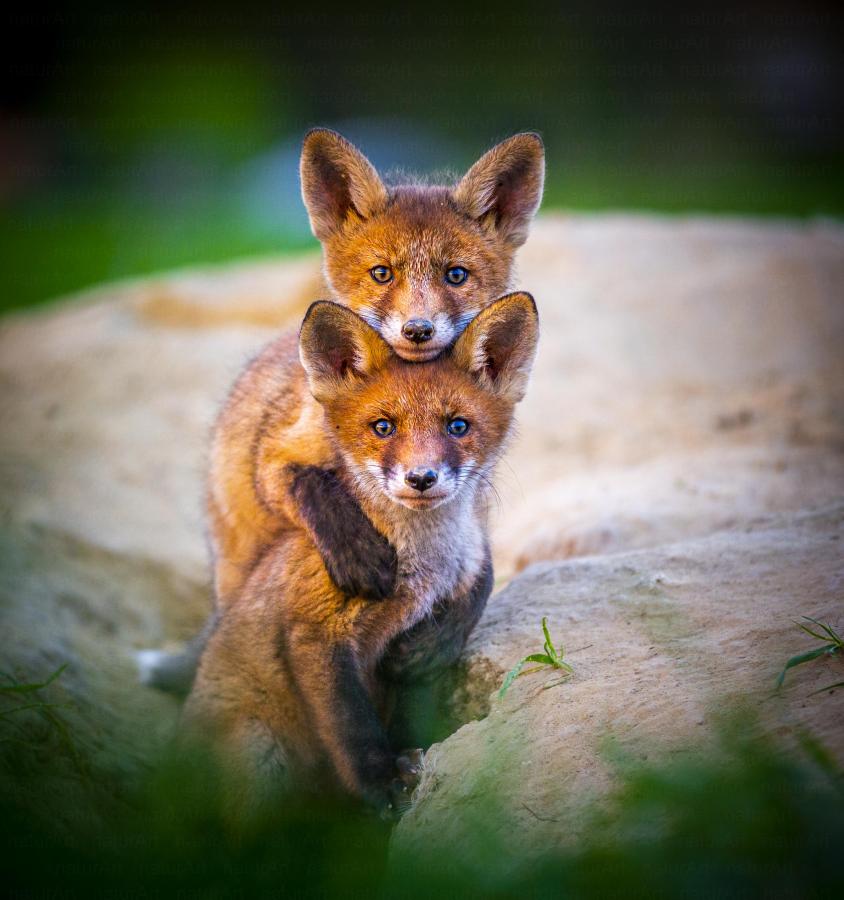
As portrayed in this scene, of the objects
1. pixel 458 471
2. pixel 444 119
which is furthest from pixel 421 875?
pixel 444 119

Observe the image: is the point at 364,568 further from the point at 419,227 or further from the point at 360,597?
the point at 419,227

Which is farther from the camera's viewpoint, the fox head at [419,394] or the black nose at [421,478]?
the fox head at [419,394]

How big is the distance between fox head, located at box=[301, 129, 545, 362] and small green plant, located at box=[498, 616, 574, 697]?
1289mm

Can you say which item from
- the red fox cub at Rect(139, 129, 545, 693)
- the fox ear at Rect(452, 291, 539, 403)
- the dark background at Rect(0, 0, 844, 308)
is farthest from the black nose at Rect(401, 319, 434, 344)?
the dark background at Rect(0, 0, 844, 308)

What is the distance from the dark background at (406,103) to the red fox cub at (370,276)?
11.1m

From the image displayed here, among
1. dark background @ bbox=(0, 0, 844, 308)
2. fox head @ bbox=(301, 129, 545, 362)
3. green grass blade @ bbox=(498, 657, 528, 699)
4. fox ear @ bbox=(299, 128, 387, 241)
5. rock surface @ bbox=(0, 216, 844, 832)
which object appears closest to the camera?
rock surface @ bbox=(0, 216, 844, 832)

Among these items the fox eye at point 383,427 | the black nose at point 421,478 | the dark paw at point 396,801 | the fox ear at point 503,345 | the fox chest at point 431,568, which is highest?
the fox ear at point 503,345

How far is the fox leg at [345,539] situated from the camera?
3.64 metres

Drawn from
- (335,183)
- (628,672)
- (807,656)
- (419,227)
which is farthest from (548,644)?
(335,183)

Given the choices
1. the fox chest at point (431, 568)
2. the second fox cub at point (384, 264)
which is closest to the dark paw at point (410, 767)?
the fox chest at point (431, 568)

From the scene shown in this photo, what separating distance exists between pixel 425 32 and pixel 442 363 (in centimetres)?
1527

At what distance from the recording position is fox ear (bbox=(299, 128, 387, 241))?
4488 mm

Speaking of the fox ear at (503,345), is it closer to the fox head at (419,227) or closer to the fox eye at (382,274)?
the fox head at (419,227)

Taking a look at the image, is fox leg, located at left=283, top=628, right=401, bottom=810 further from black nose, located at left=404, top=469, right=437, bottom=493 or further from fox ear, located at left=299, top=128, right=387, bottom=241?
fox ear, located at left=299, top=128, right=387, bottom=241
